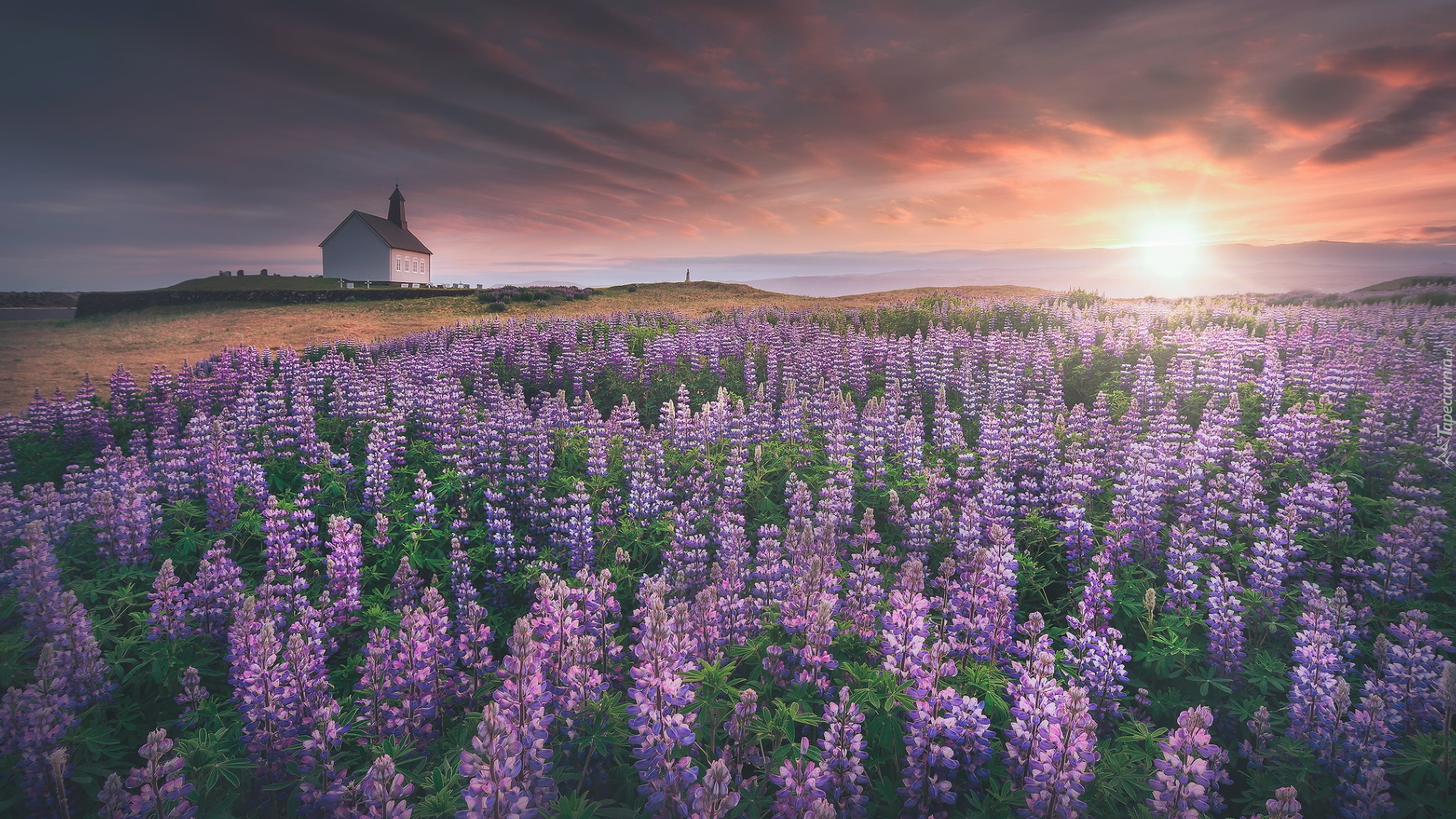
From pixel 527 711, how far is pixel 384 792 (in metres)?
0.81

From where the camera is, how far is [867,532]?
6066mm

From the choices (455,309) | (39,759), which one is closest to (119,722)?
(39,759)

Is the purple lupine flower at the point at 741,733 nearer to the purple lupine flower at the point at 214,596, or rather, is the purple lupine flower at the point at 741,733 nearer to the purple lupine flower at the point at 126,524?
the purple lupine flower at the point at 214,596

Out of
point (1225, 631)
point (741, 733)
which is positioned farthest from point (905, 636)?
point (1225, 631)

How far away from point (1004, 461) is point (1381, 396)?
21.3ft

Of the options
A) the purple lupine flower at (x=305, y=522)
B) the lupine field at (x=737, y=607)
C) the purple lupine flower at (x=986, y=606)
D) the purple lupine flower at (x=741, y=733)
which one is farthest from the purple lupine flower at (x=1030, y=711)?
the purple lupine flower at (x=305, y=522)

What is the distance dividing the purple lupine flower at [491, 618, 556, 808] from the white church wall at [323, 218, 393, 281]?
77045 mm

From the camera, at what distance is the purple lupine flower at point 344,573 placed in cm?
614

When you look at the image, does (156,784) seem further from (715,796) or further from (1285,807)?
(1285,807)

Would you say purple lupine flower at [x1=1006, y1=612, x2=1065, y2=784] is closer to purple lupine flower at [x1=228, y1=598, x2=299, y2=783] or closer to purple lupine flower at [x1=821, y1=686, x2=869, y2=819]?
purple lupine flower at [x1=821, y1=686, x2=869, y2=819]

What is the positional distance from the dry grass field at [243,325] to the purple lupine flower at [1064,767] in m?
17.5

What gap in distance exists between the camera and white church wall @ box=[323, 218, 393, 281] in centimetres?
6906

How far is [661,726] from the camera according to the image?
3.53 metres

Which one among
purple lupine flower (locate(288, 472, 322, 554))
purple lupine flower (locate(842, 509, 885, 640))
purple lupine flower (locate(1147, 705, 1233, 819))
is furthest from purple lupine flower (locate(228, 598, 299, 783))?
purple lupine flower (locate(1147, 705, 1233, 819))
